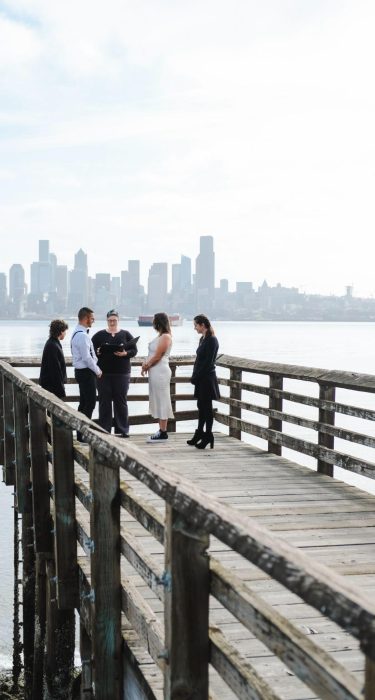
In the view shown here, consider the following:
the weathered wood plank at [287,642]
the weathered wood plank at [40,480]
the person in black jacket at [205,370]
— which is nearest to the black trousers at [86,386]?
the person in black jacket at [205,370]

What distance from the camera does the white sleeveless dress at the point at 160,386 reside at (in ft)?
33.7

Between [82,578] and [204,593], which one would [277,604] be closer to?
[82,578]

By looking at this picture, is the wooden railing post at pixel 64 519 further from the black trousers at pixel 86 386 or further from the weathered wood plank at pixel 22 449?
the black trousers at pixel 86 386

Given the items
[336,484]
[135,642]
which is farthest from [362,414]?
[135,642]

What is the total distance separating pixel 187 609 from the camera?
2.54m

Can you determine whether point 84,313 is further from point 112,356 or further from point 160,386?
point 160,386

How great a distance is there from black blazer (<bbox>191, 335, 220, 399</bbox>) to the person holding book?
34.7 inches

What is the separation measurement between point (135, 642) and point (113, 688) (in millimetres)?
258

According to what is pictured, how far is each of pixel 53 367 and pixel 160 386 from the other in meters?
1.39

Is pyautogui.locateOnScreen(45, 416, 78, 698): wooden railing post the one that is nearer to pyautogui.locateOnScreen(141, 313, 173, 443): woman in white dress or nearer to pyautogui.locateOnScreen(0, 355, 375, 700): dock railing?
pyautogui.locateOnScreen(0, 355, 375, 700): dock railing

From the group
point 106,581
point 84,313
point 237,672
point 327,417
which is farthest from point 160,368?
point 237,672

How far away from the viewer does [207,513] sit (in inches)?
89.1

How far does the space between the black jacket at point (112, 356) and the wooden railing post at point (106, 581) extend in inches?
250

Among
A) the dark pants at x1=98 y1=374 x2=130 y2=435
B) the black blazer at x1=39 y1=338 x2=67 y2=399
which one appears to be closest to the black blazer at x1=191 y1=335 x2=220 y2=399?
the dark pants at x1=98 y1=374 x2=130 y2=435
